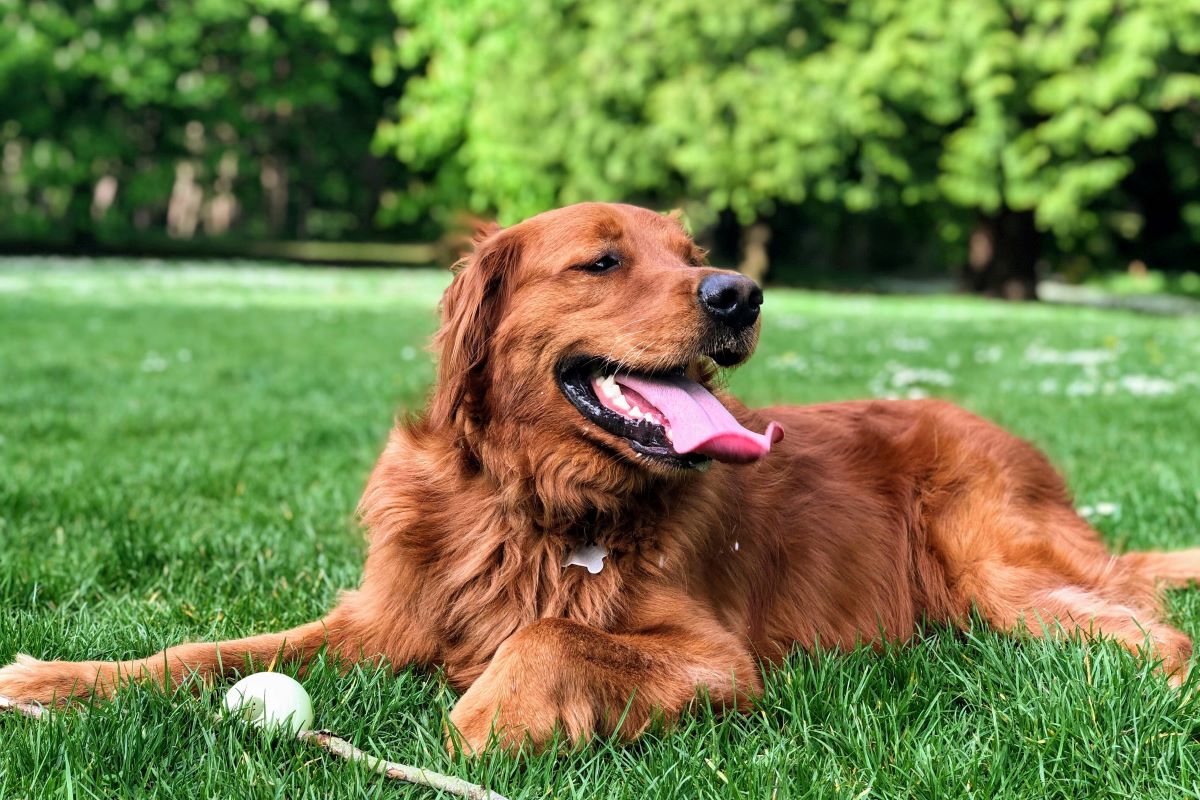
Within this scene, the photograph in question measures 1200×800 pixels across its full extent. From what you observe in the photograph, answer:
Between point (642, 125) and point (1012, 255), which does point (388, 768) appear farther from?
point (1012, 255)

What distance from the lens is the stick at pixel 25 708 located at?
89.2 inches

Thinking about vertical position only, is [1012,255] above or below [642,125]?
below

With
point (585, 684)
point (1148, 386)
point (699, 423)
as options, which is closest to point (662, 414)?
point (699, 423)

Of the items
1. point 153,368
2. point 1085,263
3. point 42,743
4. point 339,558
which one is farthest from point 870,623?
point 1085,263

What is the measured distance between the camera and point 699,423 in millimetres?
2619

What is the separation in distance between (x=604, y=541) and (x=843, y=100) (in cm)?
1956

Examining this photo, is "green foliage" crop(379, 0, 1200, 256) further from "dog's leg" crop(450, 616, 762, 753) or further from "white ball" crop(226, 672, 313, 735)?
"white ball" crop(226, 672, 313, 735)

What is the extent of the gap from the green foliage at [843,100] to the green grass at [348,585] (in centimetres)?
1086

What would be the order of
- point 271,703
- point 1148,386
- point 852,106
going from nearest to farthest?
point 271,703 < point 1148,386 < point 852,106

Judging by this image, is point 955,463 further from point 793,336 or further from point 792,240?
point 792,240

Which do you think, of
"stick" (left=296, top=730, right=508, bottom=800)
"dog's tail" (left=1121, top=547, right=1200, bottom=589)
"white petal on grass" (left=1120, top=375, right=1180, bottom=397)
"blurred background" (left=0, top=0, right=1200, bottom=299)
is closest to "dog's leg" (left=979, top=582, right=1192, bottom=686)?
"dog's tail" (left=1121, top=547, right=1200, bottom=589)

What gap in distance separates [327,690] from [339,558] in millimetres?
1287

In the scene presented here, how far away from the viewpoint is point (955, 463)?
3.38m

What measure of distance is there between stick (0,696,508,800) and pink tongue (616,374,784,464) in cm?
90
